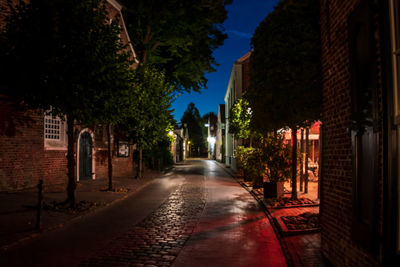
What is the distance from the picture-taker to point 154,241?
6.19 meters

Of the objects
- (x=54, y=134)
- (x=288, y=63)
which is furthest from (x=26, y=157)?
(x=288, y=63)

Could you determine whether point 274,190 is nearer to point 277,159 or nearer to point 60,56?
point 277,159

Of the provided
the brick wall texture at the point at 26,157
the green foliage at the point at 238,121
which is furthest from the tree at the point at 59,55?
the green foliage at the point at 238,121

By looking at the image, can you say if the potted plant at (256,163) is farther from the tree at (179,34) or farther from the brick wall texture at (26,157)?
the tree at (179,34)

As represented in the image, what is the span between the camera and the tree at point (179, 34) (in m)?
21.7

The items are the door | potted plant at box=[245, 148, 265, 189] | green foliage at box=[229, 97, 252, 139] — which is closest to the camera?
potted plant at box=[245, 148, 265, 189]

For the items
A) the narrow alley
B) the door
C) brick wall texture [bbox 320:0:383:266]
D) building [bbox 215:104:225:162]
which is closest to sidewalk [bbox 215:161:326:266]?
the narrow alley

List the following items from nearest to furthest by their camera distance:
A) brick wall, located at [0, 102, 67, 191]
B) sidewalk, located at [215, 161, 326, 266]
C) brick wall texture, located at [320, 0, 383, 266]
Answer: brick wall texture, located at [320, 0, 383, 266] → sidewalk, located at [215, 161, 326, 266] → brick wall, located at [0, 102, 67, 191]

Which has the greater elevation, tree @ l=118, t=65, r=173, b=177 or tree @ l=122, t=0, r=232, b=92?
tree @ l=122, t=0, r=232, b=92

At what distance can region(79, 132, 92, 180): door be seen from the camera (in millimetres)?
17141

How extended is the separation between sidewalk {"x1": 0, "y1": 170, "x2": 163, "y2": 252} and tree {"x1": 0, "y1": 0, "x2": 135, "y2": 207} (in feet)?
9.28

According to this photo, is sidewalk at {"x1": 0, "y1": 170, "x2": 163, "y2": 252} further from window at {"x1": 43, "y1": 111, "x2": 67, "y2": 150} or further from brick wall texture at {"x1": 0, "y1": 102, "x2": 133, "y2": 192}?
window at {"x1": 43, "y1": 111, "x2": 67, "y2": 150}

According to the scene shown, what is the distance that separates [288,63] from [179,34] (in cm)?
1770

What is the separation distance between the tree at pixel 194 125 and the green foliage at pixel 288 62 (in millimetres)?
85586
